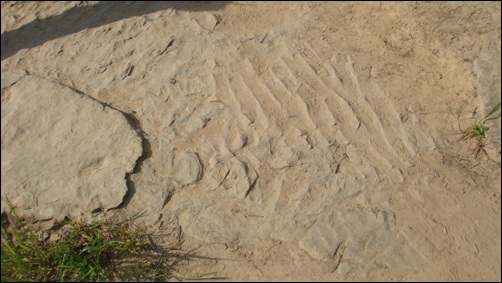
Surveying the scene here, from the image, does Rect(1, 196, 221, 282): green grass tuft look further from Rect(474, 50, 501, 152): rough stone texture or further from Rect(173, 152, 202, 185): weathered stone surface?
Rect(474, 50, 501, 152): rough stone texture

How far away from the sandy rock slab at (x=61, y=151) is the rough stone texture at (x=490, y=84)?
220 cm

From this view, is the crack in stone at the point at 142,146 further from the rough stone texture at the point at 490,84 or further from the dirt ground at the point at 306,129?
the rough stone texture at the point at 490,84

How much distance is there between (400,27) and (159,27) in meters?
1.94

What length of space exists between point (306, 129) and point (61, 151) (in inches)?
60.4

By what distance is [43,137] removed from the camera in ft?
8.68

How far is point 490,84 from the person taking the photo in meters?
2.75

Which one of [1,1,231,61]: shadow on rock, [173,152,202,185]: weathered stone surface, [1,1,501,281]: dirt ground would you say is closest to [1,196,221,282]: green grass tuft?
[1,1,501,281]: dirt ground

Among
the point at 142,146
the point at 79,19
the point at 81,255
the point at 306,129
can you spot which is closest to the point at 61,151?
the point at 142,146

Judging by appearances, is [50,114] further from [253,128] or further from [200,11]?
[200,11]

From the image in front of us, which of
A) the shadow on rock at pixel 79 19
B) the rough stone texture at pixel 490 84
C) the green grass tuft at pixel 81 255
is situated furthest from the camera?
the shadow on rock at pixel 79 19

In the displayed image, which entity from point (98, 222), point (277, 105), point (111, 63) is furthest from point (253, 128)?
point (111, 63)

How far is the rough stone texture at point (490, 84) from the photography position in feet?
8.50

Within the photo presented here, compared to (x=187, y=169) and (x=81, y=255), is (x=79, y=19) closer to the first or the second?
(x=187, y=169)

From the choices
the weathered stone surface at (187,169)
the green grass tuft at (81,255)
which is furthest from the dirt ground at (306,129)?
the green grass tuft at (81,255)
